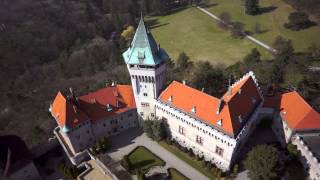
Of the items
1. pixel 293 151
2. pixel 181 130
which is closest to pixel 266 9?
pixel 293 151

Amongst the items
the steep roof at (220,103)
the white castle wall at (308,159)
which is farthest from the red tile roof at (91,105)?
the white castle wall at (308,159)

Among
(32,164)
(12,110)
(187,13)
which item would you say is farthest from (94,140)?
(187,13)

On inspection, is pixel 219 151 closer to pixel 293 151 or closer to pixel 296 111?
pixel 293 151

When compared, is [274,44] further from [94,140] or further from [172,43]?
[94,140]

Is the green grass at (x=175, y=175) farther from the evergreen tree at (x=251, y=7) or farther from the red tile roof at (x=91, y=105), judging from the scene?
the evergreen tree at (x=251, y=7)

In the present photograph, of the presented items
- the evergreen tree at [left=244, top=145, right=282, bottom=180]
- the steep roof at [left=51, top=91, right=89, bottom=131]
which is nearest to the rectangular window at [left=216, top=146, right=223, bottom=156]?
the evergreen tree at [left=244, top=145, right=282, bottom=180]
